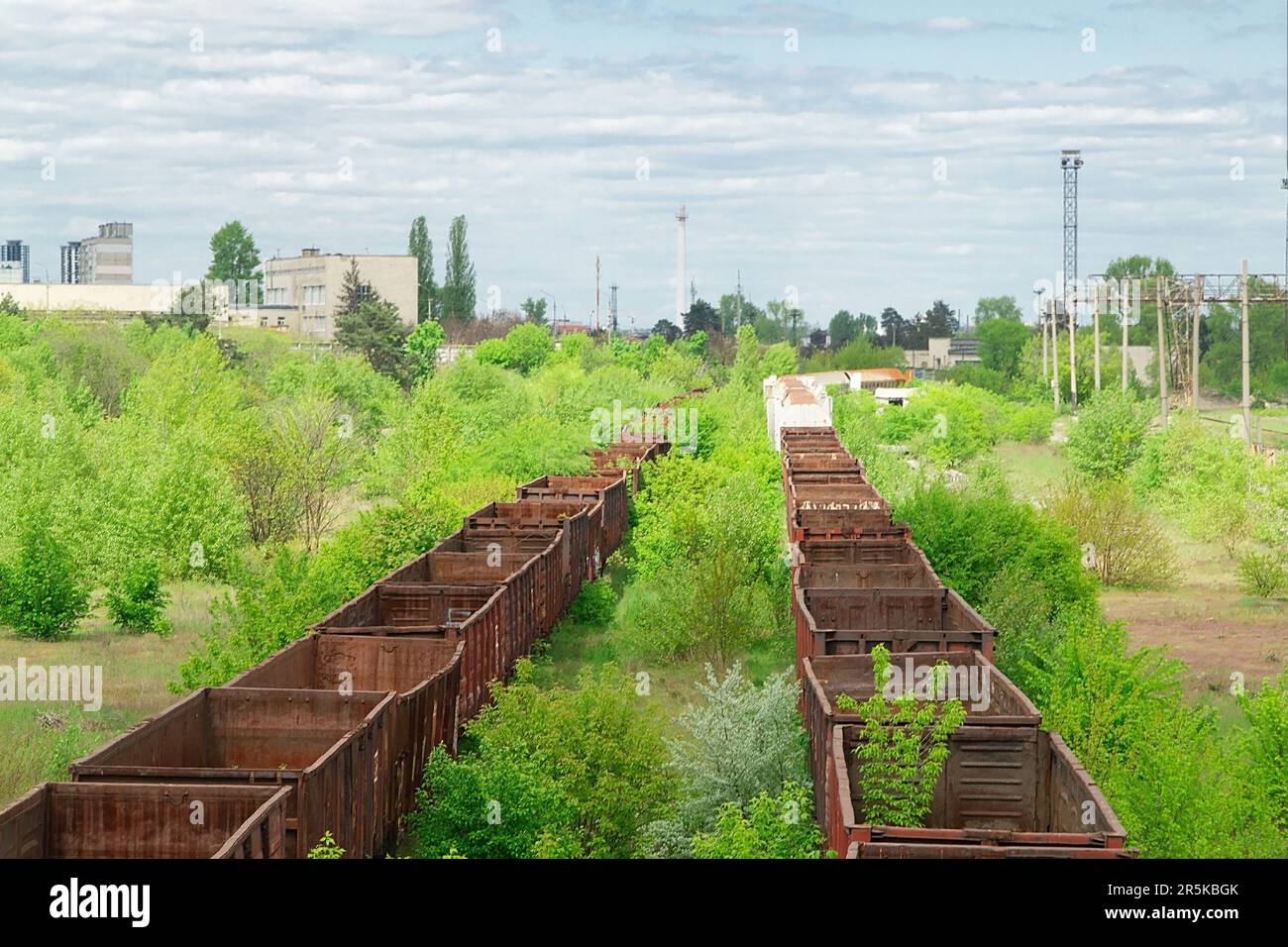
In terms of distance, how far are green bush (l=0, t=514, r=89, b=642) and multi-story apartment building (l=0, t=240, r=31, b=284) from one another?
119 metres

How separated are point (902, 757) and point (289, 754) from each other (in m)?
5.63

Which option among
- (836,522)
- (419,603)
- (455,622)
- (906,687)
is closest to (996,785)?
(906,687)

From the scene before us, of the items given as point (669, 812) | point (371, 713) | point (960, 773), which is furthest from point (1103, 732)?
point (371, 713)

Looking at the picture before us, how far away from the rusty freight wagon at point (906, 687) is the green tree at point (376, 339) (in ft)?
253

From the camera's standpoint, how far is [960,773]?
1252 centimetres

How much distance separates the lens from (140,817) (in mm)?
10977

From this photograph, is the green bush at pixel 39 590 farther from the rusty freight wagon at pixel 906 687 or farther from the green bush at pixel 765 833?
the green bush at pixel 765 833

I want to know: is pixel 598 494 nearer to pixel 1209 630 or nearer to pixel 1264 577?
pixel 1209 630

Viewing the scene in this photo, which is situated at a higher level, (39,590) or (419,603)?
(419,603)

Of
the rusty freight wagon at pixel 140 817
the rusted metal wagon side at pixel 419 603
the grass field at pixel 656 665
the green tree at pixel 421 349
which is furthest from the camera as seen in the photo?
the green tree at pixel 421 349

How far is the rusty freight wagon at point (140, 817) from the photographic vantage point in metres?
10.7

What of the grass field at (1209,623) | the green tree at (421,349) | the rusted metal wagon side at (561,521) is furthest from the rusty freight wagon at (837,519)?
the green tree at (421,349)
